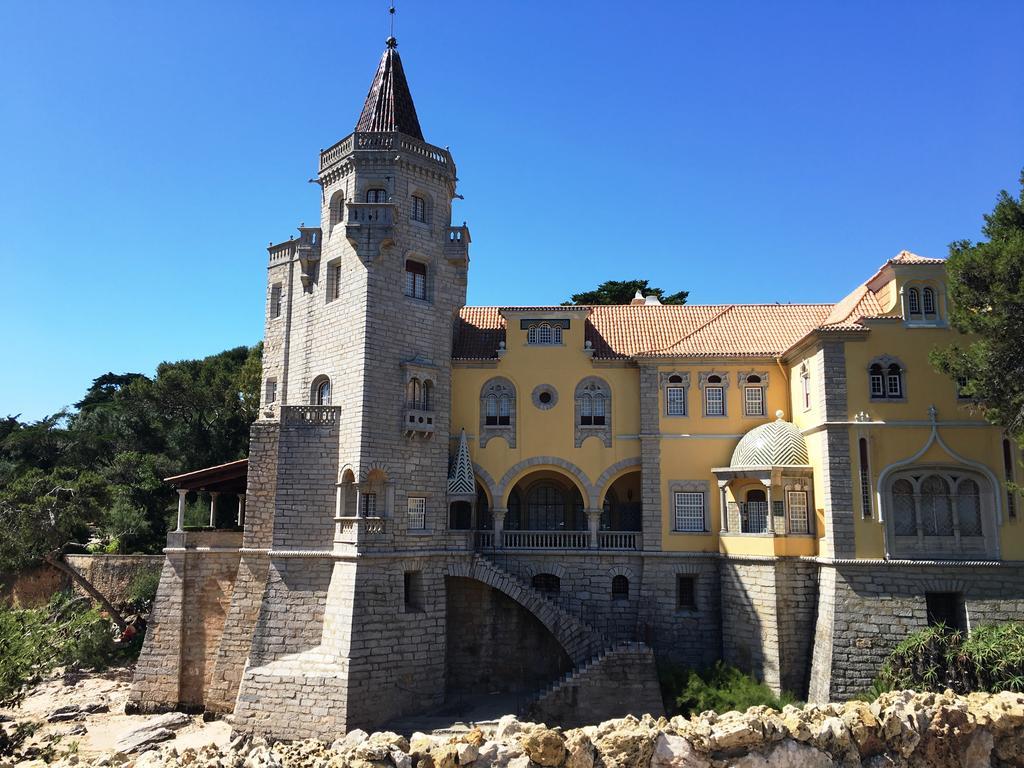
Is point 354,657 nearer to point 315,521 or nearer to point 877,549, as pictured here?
point 315,521

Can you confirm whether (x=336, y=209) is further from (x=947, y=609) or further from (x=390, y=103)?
(x=947, y=609)

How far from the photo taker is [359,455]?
25.2 m

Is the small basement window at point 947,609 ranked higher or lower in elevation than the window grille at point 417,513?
lower

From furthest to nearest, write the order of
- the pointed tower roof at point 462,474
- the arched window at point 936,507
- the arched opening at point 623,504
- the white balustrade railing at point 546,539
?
the arched opening at point 623,504 → the white balustrade railing at point 546,539 → the pointed tower roof at point 462,474 → the arched window at point 936,507

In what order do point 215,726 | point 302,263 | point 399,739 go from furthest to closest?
point 302,263, point 215,726, point 399,739

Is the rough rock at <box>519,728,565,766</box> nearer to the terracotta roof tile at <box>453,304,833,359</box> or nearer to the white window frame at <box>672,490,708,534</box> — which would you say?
the white window frame at <box>672,490,708,534</box>

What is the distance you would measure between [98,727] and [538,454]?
1721 centimetres

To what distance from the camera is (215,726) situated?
2514 cm

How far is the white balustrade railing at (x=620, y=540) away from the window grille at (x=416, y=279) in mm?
10762

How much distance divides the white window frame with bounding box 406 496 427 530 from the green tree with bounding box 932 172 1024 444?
54.8 feet

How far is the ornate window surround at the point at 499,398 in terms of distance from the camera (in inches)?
1147

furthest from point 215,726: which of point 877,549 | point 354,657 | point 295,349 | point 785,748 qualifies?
point 877,549

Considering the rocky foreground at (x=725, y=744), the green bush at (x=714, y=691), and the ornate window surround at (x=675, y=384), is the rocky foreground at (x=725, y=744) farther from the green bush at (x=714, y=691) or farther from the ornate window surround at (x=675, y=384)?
the ornate window surround at (x=675, y=384)

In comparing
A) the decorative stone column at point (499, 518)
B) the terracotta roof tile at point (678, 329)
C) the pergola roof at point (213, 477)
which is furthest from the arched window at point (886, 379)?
the pergola roof at point (213, 477)
